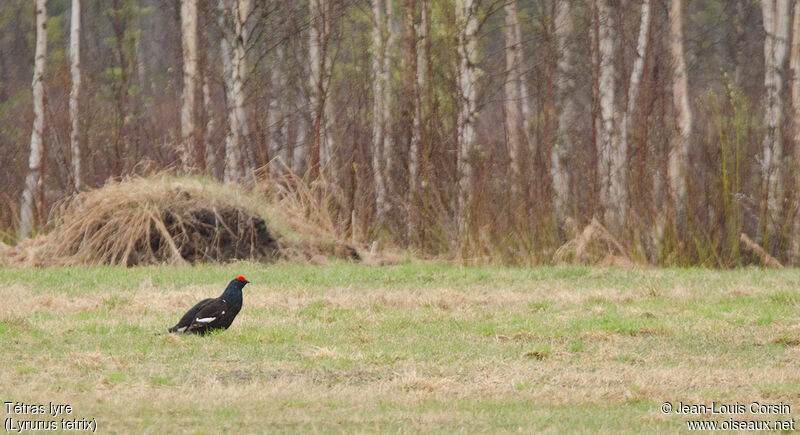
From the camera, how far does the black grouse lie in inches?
387

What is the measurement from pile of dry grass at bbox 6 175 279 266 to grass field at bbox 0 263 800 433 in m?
2.23

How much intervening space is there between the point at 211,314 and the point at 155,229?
8.15m

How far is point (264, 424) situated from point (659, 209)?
11199 mm

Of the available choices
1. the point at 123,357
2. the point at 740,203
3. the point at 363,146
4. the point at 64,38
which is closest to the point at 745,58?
the point at 363,146

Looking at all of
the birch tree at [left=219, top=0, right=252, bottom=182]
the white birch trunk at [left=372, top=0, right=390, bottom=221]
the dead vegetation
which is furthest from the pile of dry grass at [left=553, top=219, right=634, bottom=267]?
the birch tree at [left=219, top=0, right=252, bottom=182]

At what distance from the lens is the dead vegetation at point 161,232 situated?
17469mm

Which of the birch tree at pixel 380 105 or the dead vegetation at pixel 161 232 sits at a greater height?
the birch tree at pixel 380 105

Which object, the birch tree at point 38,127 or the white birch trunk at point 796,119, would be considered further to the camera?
the birch tree at point 38,127

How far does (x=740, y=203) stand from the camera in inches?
638

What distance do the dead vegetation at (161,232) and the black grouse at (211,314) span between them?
7.48m

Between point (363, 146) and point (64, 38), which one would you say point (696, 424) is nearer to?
Answer: point (363, 146)

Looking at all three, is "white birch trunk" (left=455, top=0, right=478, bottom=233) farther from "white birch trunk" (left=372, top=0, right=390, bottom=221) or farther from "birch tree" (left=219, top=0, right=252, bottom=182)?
"birch tree" (left=219, top=0, right=252, bottom=182)

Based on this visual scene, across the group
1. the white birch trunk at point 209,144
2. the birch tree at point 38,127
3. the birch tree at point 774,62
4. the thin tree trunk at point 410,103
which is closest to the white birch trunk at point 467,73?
the thin tree trunk at point 410,103

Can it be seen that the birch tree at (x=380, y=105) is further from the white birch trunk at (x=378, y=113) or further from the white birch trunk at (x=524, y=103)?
the white birch trunk at (x=524, y=103)
